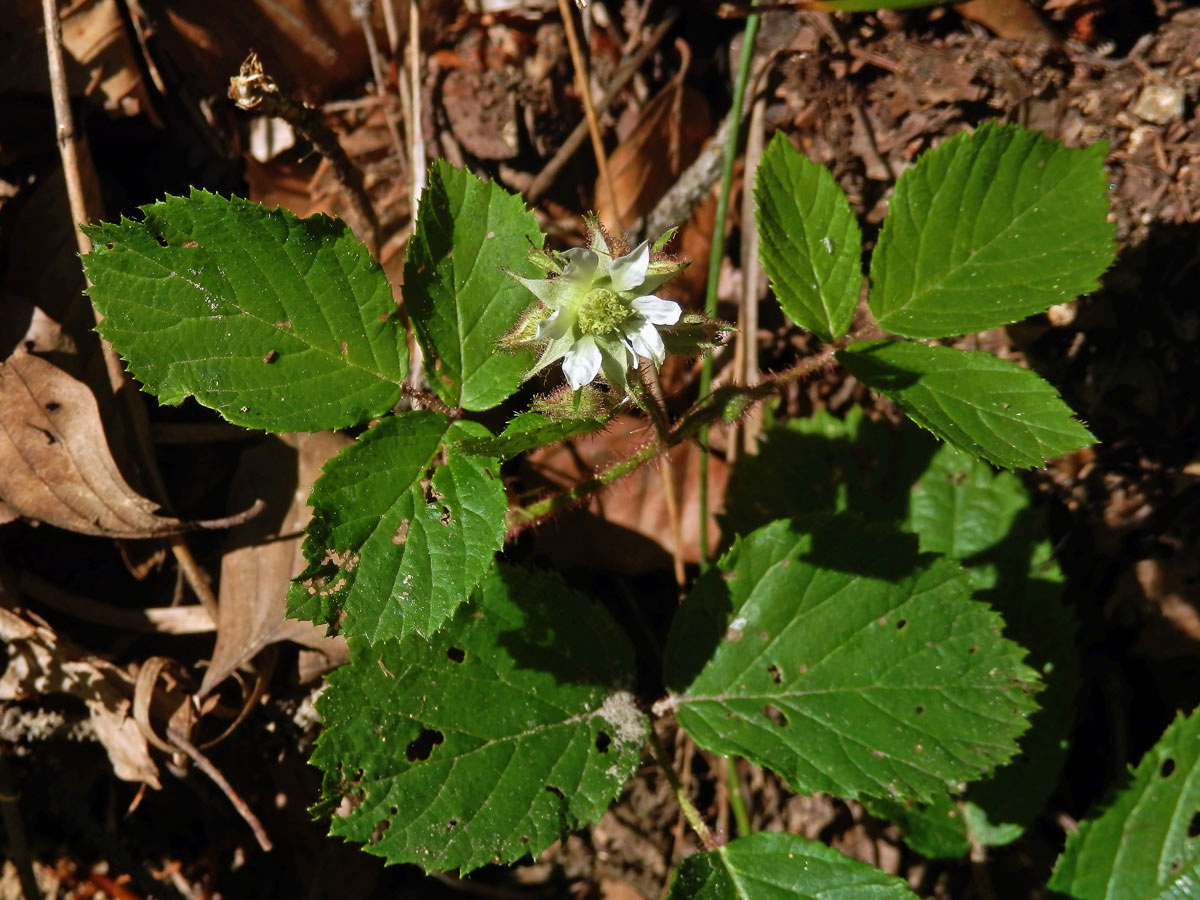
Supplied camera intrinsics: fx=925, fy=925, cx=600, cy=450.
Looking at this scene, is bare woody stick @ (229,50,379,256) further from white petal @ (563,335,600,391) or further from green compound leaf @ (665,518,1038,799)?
green compound leaf @ (665,518,1038,799)

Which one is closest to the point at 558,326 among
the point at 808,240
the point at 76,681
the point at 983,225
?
the point at 808,240

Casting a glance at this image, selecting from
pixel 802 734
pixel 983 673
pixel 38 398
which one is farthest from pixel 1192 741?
pixel 38 398

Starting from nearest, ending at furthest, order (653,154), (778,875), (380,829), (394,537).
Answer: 1. (394,537)
2. (380,829)
3. (778,875)
4. (653,154)


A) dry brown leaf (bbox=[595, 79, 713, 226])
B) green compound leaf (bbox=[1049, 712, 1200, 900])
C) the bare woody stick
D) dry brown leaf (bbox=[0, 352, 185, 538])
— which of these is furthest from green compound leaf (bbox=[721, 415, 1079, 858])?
dry brown leaf (bbox=[0, 352, 185, 538])

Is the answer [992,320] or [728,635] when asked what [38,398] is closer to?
[728,635]

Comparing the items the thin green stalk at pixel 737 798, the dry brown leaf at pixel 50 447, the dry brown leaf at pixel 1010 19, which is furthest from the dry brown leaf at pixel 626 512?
the dry brown leaf at pixel 1010 19

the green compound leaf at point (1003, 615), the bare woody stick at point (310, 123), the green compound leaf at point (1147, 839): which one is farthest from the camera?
the green compound leaf at point (1003, 615)

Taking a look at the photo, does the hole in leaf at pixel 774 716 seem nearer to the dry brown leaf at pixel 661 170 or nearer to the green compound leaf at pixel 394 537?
the green compound leaf at pixel 394 537

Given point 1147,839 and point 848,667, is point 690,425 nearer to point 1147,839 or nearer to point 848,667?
point 848,667
